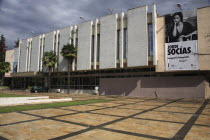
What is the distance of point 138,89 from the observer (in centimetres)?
2941

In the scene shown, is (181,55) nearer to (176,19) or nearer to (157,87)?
(176,19)

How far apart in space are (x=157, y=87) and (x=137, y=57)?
6102mm

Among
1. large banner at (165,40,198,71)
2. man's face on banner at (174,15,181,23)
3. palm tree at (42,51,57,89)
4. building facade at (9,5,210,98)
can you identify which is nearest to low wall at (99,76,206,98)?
building facade at (9,5,210,98)

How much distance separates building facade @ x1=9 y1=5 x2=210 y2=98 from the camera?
80.0 feet

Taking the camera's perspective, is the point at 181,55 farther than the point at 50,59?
No

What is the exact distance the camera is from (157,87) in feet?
91.6

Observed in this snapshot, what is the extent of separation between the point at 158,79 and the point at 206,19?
11.2 metres

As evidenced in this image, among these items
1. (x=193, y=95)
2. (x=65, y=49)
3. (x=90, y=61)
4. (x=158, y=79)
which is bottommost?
(x=193, y=95)

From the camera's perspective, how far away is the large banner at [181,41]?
24.2 meters

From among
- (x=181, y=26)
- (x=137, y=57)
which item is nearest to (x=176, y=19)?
(x=181, y=26)

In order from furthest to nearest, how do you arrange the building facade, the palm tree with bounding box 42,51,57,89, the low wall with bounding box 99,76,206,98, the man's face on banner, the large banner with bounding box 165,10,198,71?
the palm tree with bounding box 42,51,57,89 < the man's face on banner < the low wall with bounding box 99,76,206,98 < the building facade < the large banner with bounding box 165,10,198,71

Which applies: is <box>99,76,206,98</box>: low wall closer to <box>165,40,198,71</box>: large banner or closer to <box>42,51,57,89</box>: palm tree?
<box>165,40,198,71</box>: large banner

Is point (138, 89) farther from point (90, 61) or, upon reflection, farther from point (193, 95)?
point (90, 61)

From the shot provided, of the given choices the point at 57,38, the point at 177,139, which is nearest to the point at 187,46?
the point at 177,139
